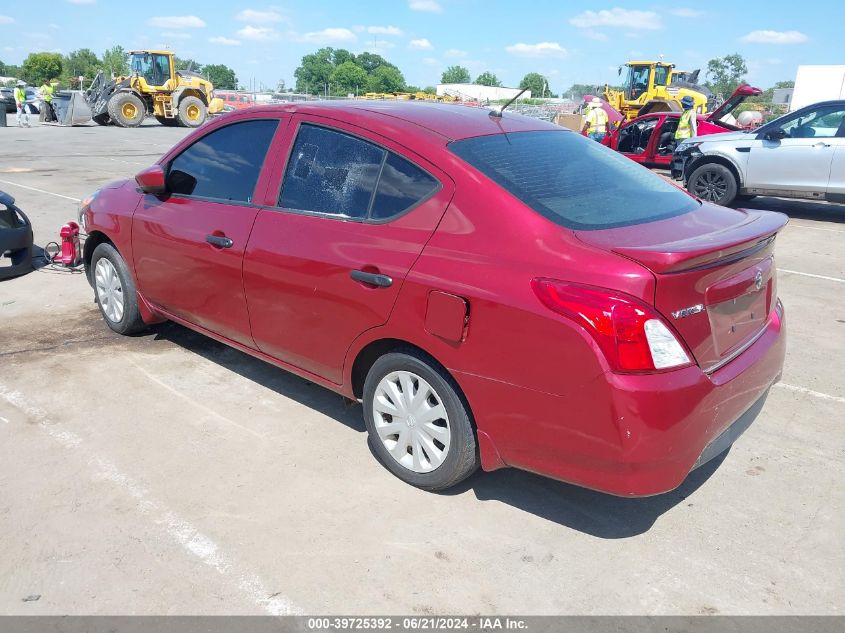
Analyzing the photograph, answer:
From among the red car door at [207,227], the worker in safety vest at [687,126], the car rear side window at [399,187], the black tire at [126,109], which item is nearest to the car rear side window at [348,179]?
the car rear side window at [399,187]

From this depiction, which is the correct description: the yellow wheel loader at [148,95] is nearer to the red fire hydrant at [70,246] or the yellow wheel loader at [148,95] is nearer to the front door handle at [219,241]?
the red fire hydrant at [70,246]

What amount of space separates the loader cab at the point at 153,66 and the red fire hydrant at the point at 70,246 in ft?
81.8

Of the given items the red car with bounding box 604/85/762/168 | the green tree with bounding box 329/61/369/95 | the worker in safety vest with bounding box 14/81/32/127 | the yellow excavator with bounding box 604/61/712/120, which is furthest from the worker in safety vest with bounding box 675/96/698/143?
the green tree with bounding box 329/61/369/95

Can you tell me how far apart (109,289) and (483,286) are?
11.4 ft

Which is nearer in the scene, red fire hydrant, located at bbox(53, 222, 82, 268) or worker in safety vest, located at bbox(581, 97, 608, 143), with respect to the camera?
red fire hydrant, located at bbox(53, 222, 82, 268)

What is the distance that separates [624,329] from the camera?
255 centimetres

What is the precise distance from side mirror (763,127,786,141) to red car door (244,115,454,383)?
368 inches

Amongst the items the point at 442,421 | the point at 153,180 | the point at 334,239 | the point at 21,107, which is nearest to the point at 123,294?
the point at 153,180

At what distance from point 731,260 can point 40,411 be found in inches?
147

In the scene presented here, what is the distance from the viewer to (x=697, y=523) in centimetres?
315

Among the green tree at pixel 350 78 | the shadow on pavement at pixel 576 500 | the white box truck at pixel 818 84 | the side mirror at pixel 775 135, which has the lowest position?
the shadow on pavement at pixel 576 500

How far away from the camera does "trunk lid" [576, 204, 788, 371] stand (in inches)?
103

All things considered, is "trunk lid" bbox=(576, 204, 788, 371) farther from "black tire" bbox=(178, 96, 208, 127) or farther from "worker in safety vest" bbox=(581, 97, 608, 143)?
"black tire" bbox=(178, 96, 208, 127)

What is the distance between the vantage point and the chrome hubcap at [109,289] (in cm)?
510
